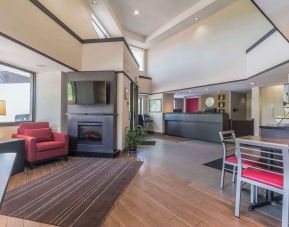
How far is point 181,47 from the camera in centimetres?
850

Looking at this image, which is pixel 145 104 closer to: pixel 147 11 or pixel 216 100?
pixel 216 100

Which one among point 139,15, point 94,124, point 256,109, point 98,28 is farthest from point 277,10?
point 139,15

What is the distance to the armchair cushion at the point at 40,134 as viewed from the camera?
390 centimetres

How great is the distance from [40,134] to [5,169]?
3.32m

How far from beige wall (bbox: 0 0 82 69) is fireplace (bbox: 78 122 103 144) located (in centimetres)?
157

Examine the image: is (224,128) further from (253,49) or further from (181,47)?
(181,47)

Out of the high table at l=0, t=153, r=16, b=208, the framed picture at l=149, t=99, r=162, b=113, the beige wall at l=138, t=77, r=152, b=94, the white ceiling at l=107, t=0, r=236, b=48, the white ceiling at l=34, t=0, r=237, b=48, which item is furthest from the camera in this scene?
the framed picture at l=149, t=99, r=162, b=113

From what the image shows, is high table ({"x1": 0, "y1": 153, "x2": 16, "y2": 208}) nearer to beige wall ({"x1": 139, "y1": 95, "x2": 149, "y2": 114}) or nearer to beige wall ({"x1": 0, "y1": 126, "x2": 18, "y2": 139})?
beige wall ({"x1": 0, "y1": 126, "x2": 18, "y2": 139})

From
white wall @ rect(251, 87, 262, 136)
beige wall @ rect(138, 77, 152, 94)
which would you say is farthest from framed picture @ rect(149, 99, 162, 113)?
white wall @ rect(251, 87, 262, 136)

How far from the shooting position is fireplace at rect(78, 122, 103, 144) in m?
4.74

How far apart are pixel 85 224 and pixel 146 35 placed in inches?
376

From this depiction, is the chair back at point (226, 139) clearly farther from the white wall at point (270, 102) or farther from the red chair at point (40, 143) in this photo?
the white wall at point (270, 102)

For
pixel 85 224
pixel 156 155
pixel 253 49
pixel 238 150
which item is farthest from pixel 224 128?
pixel 85 224

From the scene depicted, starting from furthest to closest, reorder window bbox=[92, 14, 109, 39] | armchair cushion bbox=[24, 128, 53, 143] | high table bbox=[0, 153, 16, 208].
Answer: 1. window bbox=[92, 14, 109, 39]
2. armchair cushion bbox=[24, 128, 53, 143]
3. high table bbox=[0, 153, 16, 208]
